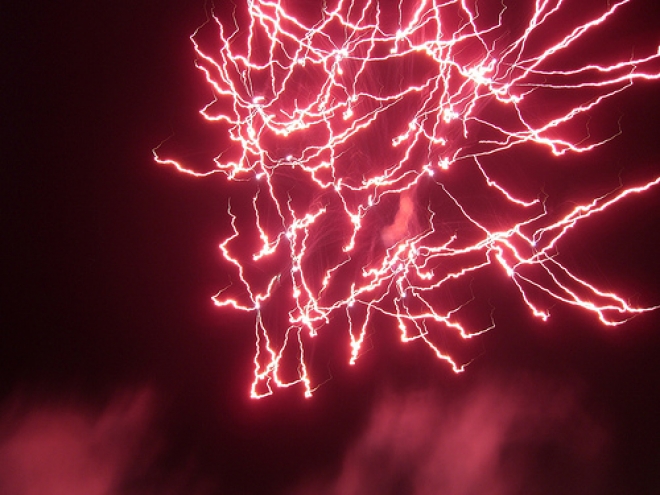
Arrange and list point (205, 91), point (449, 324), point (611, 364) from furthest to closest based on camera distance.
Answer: point (205, 91), point (449, 324), point (611, 364)

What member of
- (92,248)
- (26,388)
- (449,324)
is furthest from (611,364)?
(26,388)

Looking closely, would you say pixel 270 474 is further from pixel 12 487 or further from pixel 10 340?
pixel 10 340

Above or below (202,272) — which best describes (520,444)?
below

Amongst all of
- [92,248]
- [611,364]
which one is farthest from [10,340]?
[611,364]

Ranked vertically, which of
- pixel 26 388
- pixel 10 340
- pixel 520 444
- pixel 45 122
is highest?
pixel 45 122

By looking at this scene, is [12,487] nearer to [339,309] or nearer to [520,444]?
[339,309]

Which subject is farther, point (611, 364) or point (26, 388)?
point (26, 388)

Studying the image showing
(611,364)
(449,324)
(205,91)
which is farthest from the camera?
(205,91)
